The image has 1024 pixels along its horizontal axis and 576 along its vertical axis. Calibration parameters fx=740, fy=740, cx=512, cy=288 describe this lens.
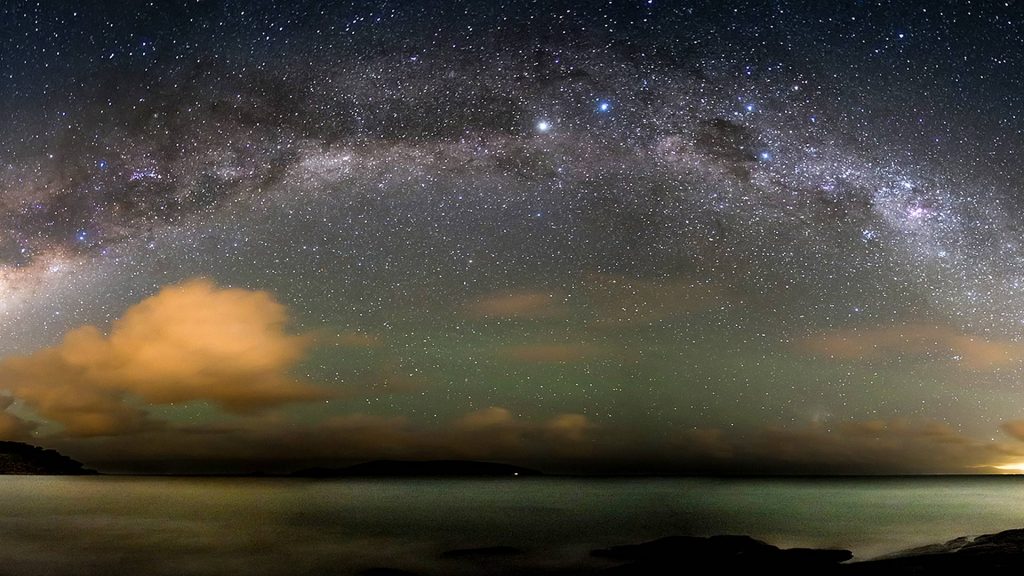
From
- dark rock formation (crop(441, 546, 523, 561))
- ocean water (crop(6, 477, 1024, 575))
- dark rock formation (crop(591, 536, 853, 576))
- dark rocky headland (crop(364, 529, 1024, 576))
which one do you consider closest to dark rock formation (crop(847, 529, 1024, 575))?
dark rocky headland (crop(364, 529, 1024, 576))

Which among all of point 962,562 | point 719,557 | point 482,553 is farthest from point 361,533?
point 962,562

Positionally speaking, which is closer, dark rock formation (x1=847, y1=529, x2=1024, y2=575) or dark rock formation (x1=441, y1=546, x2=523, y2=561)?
dark rock formation (x1=847, y1=529, x2=1024, y2=575)

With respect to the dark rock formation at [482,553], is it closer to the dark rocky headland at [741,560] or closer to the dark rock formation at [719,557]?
the dark rocky headland at [741,560]

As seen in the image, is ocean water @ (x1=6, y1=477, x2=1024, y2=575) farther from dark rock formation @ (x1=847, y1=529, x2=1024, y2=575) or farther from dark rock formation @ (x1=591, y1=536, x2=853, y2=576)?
dark rock formation @ (x1=847, y1=529, x2=1024, y2=575)

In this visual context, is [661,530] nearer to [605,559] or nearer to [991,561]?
[605,559]

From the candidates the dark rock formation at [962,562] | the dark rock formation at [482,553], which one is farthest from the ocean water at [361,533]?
the dark rock formation at [962,562]

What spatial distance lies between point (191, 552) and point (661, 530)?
29671 millimetres

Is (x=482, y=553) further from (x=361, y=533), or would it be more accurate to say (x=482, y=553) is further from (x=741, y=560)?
(x=361, y=533)

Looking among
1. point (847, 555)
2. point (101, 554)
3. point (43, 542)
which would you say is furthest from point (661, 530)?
point (43, 542)

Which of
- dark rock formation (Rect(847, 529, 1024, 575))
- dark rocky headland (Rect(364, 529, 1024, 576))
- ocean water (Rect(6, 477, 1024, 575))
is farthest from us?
ocean water (Rect(6, 477, 1024, 575))

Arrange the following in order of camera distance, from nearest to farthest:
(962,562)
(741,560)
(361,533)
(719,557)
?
(962,562)
(741,560)
(719,557)
(361,533)

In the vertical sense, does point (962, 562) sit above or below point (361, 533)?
above

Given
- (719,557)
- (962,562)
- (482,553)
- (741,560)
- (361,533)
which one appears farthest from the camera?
(361,533)

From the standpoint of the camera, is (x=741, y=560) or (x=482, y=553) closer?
(x=741, y=560)
